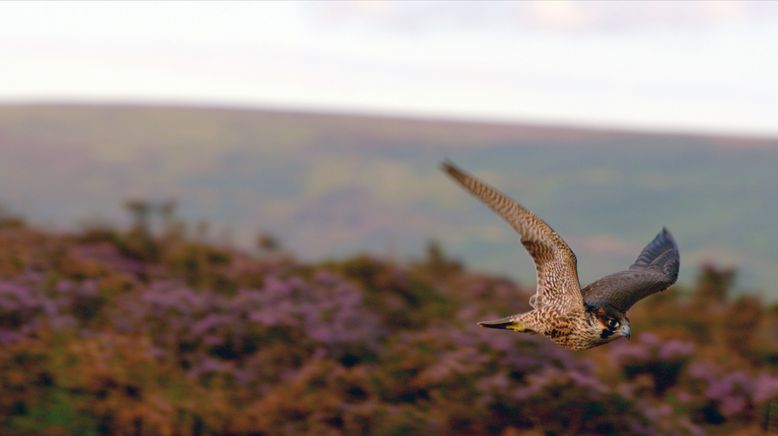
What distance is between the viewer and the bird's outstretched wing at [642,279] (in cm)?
570

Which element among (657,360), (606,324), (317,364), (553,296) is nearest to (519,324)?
(553,296)

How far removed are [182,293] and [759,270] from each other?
Answer: 73.8ft

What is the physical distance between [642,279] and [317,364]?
3.84 m

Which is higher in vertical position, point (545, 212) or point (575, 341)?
point (575, 341)

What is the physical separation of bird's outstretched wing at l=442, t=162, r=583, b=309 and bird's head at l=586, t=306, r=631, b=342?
0.32 ft

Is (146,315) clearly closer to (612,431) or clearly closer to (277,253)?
(277,253)

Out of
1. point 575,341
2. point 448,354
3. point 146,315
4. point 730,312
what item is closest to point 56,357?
point 146,315

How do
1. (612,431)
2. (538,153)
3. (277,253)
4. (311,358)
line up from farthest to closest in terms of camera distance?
1. (538,153)
2. (277,253)
3. (311,358)
4. (612,431)

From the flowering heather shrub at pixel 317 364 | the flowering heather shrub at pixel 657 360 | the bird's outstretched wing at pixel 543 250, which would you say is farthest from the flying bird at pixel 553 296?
the flowering heather shrub at pixel 657 360

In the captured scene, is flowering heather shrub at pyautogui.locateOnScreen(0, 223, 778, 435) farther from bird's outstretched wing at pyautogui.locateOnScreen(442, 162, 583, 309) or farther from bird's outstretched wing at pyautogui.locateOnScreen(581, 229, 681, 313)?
bird's outstretched wing at pyautogui.locateOnScreen(442, 162, 583, 309)

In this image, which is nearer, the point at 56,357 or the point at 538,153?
the point at 56,357

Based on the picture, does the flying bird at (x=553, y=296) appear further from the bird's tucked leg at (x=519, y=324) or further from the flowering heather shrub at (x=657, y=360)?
the flowering heather shrub at (x=657, y=360)

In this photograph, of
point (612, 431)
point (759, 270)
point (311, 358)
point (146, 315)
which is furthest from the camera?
point (759, 270)

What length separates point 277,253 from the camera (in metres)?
14.0
